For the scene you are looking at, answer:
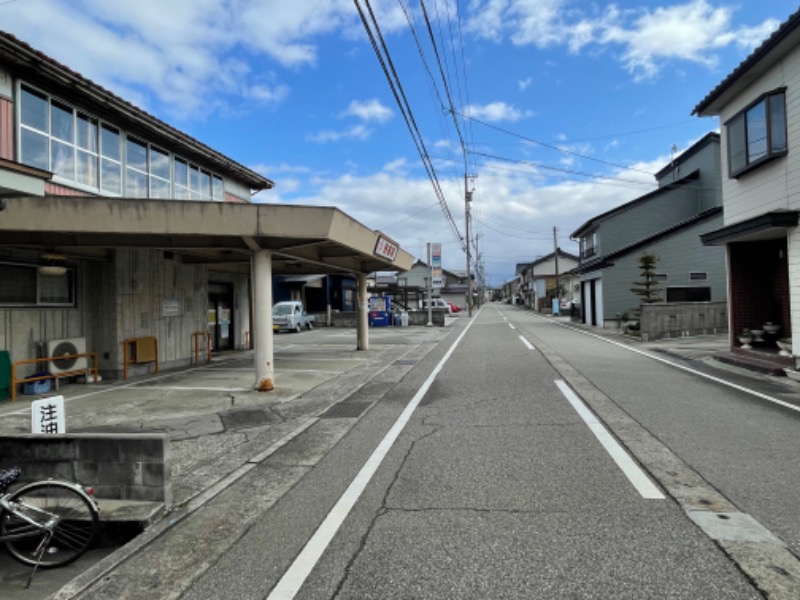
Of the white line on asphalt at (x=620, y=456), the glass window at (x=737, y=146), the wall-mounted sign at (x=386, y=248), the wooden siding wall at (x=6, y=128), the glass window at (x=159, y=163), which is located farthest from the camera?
the wall-mounted sign at (x=386, y=248)

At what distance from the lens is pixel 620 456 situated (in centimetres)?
556

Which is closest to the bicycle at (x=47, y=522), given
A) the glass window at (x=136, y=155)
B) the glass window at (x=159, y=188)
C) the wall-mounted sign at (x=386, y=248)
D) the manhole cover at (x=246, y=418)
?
the manhole cover at (x=246, y=418)

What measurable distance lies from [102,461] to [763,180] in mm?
14018

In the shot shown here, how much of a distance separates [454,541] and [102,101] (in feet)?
39.7

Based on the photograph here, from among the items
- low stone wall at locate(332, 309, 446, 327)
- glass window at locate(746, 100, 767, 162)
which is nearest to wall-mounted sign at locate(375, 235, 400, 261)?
glass window at locate(746, 100, 767, 162)

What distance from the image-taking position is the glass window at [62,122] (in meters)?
10.8

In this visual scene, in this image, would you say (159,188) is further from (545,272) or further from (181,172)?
(545,272)

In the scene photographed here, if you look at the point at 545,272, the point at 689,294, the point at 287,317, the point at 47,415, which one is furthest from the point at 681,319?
the point at 545,272

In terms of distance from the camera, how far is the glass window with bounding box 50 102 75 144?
35.3 ft

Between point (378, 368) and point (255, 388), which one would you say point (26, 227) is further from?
point (378, 368)

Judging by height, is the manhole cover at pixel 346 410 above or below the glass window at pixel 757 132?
below

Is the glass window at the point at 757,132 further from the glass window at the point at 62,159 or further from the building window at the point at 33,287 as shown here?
the building window at the point at 33,287

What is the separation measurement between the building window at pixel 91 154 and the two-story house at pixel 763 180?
1477 cm

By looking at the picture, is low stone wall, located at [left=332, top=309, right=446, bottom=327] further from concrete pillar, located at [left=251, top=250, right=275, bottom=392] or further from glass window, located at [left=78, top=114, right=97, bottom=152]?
concrete pillar, located at [left=251, top=250, right=275, bottom=392]
